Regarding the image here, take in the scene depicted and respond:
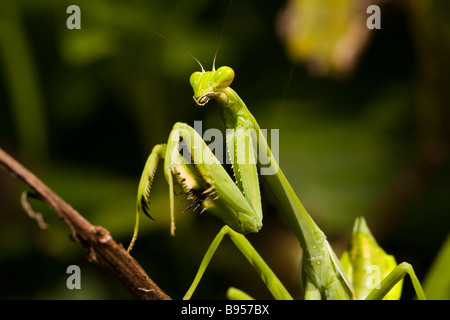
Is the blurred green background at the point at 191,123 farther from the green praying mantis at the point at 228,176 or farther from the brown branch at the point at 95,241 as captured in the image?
the brown branch at the point at 95,241

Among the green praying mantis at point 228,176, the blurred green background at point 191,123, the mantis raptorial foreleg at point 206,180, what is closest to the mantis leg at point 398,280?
the green praying mantis at point 228,176

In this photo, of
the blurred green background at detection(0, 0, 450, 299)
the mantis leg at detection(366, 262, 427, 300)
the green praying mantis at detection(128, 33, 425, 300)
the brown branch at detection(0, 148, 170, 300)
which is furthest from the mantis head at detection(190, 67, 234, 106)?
the blurred green background at detection(0, 0, 450, 299)

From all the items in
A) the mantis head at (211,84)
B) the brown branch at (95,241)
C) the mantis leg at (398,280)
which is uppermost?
the mantis head at (211,84)

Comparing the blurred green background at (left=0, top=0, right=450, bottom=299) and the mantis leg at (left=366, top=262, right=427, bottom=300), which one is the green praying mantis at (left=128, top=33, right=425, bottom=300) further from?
the blurred green background at (left=0, top=0, right=450, bottom=299)

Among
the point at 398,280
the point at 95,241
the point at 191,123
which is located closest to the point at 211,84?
the point at 95,241

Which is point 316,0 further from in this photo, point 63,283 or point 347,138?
point 63,283

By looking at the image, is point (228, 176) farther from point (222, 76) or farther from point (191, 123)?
point (191, 123)
